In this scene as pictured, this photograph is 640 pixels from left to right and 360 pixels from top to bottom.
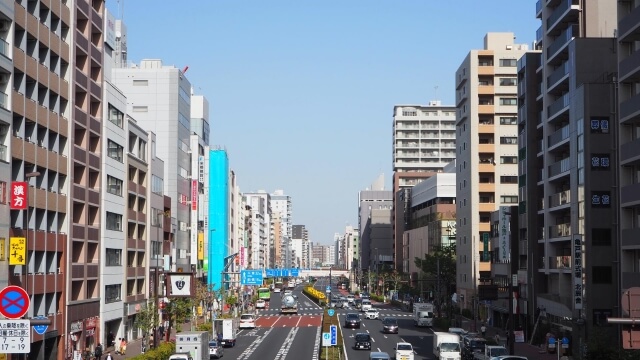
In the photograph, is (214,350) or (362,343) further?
(362,343)

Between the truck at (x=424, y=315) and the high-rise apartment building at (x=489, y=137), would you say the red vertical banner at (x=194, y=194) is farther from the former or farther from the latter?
the high-rise apartment building at (x=489, y=137)

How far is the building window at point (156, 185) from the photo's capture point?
95.4m

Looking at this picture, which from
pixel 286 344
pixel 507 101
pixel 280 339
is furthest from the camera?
pixel 507 101

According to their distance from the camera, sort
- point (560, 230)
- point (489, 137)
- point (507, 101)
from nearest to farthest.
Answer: point (560, 230) < point (507, 101) < point (489, 137)

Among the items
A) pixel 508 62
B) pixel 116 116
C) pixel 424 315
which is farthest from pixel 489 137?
pixel 116 116

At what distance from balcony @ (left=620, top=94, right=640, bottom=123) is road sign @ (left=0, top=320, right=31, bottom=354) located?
4217 centimetres

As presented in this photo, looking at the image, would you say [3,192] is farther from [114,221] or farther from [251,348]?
[251,348]

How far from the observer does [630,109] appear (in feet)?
195

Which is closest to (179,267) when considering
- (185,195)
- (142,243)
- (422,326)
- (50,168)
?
(185,195)

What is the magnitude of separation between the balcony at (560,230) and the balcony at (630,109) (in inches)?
686

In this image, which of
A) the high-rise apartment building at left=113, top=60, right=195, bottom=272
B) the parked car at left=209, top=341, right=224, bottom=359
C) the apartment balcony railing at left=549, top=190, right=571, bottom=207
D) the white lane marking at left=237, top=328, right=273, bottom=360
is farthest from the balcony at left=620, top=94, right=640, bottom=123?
the high-rise apartment building at left=113, top=60, right=195, bottom=272

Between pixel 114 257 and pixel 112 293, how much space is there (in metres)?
3.08

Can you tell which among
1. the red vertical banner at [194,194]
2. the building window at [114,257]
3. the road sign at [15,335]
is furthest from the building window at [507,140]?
the road sign at [15,335]

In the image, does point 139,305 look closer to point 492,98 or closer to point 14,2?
point 14,2
